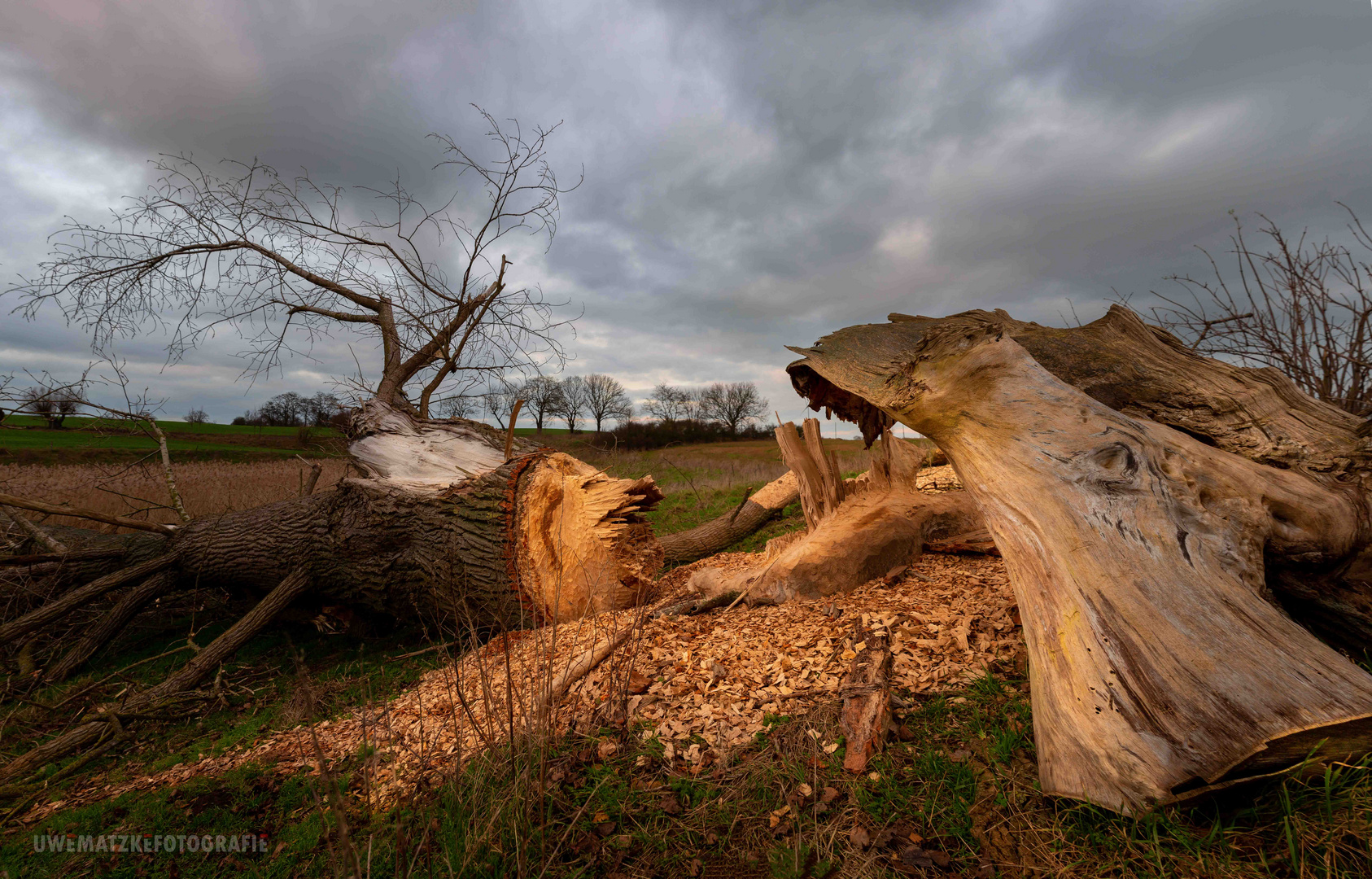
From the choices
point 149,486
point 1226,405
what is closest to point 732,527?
point 1226,405

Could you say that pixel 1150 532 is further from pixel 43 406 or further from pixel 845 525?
pixel 43 406

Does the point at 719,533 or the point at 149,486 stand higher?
the point at 149,486

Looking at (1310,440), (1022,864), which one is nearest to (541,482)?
(1022,864)

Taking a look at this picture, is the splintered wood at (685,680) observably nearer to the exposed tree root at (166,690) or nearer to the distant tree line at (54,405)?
the exposed tree root at (166,690)

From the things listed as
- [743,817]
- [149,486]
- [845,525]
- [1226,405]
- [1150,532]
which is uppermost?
[1226,405]

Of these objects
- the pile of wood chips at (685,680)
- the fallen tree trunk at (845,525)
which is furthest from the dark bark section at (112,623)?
the fallen tree trunk at (845,525)

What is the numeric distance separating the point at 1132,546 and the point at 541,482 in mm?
3769

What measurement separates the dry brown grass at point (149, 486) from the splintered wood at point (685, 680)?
432 centimetres

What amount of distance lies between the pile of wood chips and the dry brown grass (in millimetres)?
4246

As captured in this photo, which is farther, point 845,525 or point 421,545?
point 421,545

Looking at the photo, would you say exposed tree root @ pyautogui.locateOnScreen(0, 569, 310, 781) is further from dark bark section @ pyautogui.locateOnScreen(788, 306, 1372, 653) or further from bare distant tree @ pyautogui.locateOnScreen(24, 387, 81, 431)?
dark bark section @ pyautogui.locateOnScreen(788, 306, 1372, 653)

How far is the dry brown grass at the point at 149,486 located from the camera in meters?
6.77

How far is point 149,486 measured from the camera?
9398 millimetres

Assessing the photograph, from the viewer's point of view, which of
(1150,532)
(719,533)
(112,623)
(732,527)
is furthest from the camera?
(732,527)
